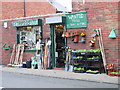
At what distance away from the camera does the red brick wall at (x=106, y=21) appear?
1140cm

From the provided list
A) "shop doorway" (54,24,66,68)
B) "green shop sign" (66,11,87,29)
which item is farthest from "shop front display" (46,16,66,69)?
"green shop sign" (66,11,87,29)

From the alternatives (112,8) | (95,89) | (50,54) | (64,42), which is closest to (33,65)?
(50,54)

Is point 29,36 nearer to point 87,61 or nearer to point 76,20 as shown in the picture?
point 76,20

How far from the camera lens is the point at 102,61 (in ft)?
38.7

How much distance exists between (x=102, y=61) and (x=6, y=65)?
768 centimetres

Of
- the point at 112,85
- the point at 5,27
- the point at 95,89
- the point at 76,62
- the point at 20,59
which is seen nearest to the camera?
the point at 95,89

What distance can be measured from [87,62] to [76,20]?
8.09ft

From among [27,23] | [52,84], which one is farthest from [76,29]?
[52,84]

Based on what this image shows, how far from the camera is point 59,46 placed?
14203 mm

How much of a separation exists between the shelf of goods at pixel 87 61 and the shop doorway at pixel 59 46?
1.70 meters

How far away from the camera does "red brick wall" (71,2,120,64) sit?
37.4ft

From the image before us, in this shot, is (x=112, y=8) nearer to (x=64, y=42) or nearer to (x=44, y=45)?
(x=64, y=42)

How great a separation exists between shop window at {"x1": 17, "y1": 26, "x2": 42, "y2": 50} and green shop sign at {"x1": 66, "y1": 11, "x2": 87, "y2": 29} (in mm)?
2400

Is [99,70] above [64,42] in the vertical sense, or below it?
below
